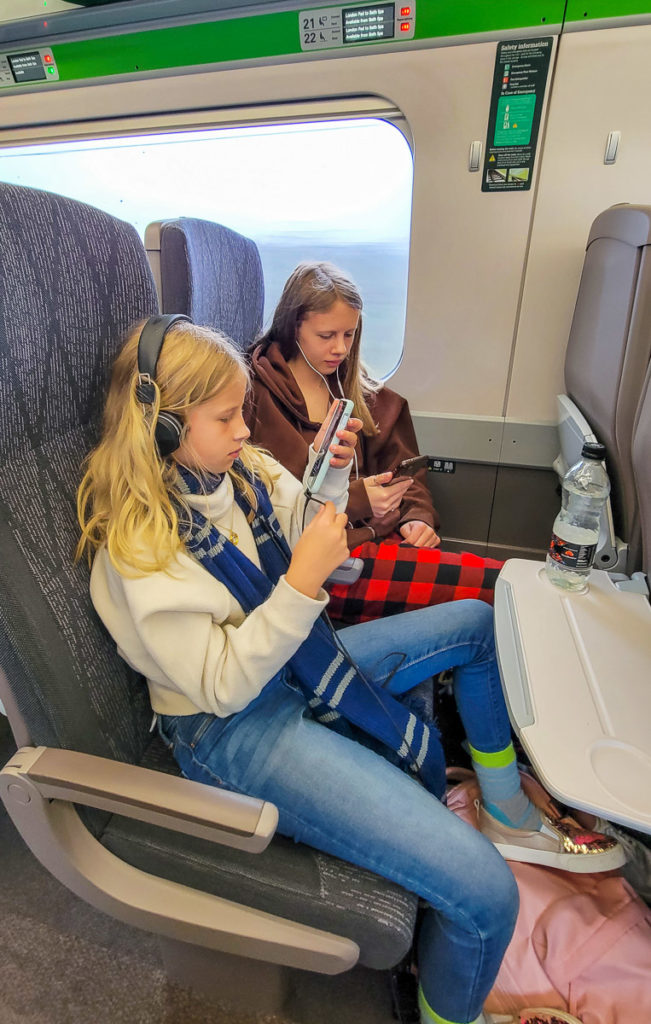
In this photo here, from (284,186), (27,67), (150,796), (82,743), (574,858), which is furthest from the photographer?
(284,186)

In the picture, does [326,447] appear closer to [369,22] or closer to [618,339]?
[618,339]

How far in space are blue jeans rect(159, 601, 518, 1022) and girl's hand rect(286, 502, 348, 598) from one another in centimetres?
27

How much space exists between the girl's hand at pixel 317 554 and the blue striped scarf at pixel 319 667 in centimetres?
12

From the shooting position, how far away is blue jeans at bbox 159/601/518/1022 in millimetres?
890

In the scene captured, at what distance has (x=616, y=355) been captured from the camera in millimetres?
1432

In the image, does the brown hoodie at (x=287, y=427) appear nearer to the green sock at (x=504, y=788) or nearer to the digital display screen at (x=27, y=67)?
the green sock at (x=504, y=788)

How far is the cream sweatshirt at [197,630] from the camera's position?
0.88m

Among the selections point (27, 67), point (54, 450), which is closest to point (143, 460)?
point (54, 450)

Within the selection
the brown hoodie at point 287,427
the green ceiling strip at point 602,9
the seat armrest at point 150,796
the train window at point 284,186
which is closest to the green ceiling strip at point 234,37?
the green ceiling strip at point 602,9

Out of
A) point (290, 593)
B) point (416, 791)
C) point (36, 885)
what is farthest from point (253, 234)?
point (36, 885)

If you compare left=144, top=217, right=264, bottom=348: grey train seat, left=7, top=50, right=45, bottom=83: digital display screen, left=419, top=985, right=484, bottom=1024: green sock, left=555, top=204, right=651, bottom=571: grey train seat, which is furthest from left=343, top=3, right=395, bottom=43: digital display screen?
left=419, top=985, right=484, bottom=1024: green sock

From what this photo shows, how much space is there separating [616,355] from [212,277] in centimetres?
111

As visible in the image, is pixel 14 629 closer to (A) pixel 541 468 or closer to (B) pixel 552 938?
(B) pixel 552 938

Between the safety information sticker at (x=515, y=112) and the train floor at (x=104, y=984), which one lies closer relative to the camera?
the train floor at (x=104, y=984)
